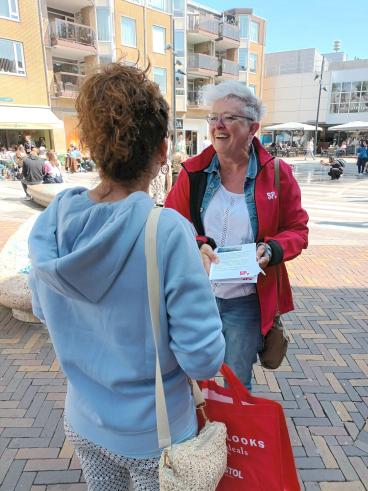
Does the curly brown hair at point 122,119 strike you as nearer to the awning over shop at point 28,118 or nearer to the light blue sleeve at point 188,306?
the light blue sleeve at point 188,306

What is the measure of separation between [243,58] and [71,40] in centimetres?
2118

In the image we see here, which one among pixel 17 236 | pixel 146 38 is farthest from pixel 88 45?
pixel 17 236

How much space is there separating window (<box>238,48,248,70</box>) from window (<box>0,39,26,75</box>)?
2422 cm

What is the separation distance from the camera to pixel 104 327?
3.51 ft

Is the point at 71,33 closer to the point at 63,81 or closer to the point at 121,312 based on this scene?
the point at 63,81

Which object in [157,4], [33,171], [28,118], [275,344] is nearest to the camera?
[275,344]

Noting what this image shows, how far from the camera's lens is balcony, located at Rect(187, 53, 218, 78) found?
3428cm

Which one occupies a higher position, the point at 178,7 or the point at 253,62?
the point at 178,7

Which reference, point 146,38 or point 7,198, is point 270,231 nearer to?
point 7,198

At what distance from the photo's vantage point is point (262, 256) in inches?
73.7

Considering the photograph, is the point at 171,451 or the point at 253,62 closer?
the point at 171,451

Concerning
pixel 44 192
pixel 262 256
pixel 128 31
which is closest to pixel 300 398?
pixel 262 256

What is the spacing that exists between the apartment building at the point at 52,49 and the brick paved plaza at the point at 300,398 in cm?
1978

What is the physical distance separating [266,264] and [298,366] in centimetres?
188
